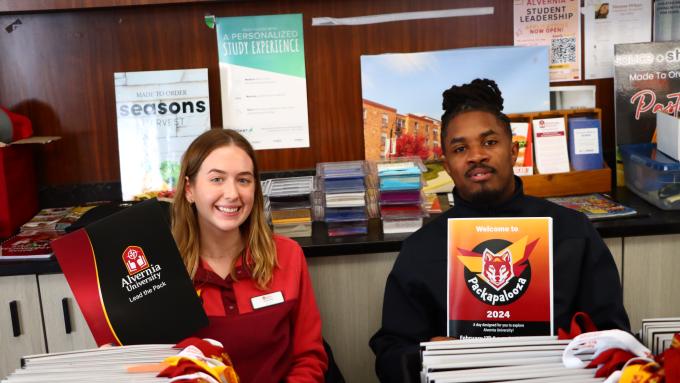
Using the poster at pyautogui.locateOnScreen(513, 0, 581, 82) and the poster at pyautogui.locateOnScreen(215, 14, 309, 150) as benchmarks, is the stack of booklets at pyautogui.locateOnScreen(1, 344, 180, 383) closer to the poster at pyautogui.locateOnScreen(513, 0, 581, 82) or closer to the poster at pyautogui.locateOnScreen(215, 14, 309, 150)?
the poster at pyautogui.locateOnScreen(215, 14, 309, 150)

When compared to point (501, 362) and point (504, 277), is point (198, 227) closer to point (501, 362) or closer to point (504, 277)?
point (504, 277)

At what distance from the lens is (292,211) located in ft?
7.58

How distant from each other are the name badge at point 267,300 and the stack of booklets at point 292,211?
548 mm

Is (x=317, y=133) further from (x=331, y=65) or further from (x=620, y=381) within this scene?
(x=620, y=381)

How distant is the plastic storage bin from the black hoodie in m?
0.84

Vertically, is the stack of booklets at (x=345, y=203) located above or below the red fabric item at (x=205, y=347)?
above

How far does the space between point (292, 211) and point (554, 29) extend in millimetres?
1258

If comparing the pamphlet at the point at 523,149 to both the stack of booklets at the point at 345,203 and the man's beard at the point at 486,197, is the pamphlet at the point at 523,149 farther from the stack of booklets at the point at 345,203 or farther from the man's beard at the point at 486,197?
the man's beard at the point at 486,197

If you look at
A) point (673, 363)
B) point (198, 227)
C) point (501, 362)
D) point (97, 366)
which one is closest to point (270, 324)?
point (198, 227)

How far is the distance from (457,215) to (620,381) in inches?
35.1

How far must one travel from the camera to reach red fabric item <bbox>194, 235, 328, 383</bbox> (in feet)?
5.49

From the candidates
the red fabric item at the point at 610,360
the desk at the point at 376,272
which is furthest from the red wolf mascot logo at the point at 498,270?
the desk at the point at 376,272

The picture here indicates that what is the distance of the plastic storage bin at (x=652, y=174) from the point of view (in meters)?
2.34

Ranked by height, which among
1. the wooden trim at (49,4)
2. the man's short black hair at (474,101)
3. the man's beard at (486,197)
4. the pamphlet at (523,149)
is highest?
the wooden trim at (49,4)
